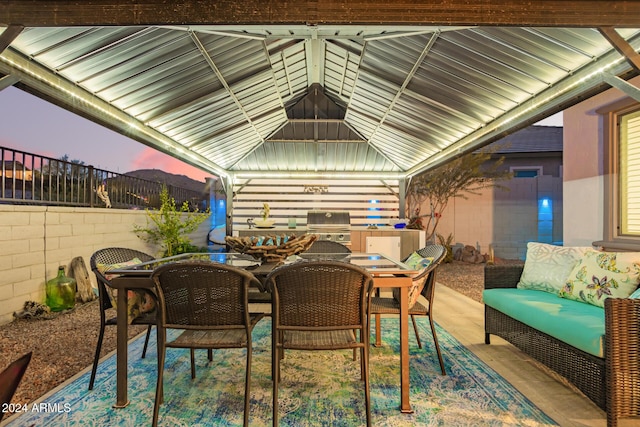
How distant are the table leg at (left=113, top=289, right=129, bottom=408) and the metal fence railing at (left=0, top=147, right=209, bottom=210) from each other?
3127mm

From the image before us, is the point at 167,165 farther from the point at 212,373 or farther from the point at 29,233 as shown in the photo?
the point at 212,373

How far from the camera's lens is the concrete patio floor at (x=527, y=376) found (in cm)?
210

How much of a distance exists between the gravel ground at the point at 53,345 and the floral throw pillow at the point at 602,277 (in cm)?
376

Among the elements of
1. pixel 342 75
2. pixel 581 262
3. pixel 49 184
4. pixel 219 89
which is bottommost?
pixel 581 262

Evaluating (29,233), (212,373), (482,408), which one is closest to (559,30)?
(482,408)

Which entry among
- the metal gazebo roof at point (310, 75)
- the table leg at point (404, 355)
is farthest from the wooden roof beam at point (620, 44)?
the table leg at point (404, 355)

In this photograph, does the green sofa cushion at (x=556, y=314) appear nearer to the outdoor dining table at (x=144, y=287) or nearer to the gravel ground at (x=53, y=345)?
the outdoor dining table at (x=144, y=287)

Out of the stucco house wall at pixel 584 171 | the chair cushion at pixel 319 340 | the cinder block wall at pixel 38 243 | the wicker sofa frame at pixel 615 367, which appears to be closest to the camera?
the wicker sofa frame at pixel 615 367

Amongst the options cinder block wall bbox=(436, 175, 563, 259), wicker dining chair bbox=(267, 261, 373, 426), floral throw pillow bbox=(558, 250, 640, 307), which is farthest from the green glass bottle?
cinder block wall bbox=(436, 175, 563, 259)

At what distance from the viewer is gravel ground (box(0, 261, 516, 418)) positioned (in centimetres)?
259

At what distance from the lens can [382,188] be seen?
10539 mm

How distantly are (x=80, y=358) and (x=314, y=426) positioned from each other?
2.16 m

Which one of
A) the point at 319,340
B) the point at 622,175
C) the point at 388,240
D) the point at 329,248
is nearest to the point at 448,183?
the point at 388,240

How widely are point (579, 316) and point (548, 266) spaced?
3.07 ft
